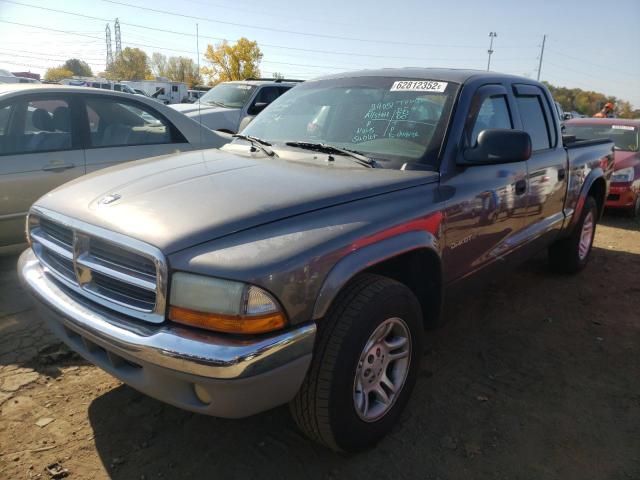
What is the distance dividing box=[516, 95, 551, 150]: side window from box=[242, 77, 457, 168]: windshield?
3.24ft

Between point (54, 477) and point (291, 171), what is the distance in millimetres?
1769

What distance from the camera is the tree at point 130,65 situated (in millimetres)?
70006

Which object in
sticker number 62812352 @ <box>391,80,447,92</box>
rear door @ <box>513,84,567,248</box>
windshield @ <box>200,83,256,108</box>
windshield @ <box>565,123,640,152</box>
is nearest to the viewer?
Answer: sticker number 62812352 @ <box>391,80,447,92</box>

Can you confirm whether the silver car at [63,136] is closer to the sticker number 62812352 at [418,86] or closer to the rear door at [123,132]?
the rear door at [123,132]

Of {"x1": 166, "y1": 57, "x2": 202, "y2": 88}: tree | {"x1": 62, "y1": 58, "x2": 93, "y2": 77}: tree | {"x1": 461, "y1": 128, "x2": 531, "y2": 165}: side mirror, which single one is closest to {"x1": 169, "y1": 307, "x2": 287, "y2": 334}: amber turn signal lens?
{"x1": 461, "y1": 128, "x2": 531, "y2": 165}: side mirror

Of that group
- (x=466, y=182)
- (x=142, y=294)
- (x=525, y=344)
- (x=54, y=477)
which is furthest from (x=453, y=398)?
(x=54, y=477)

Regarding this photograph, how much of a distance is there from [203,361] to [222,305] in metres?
0.20

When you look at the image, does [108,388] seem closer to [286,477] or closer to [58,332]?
[58,332]

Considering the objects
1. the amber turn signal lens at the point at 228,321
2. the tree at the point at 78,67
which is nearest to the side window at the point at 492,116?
the amber turn signal lens at the point at 228,321

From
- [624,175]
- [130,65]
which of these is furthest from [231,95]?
[130,65]

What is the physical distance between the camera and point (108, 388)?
2766 millimetres

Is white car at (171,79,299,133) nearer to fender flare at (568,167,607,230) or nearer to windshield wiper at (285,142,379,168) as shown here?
fender flare at (568,167,607,230)

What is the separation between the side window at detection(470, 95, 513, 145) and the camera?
300 cm

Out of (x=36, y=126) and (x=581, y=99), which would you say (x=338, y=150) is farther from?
(x=581, y=99)
